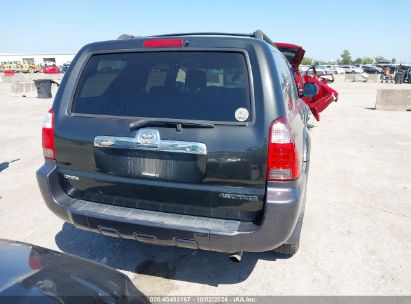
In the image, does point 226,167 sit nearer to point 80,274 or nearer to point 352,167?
point 80,274

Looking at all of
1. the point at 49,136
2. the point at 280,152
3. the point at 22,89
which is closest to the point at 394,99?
the point at 280,152

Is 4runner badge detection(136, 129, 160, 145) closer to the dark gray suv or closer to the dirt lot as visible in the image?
the dark gray suv

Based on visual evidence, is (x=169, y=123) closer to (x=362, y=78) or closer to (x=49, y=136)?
(x=49, y=136)

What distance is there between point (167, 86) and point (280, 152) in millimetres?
1010

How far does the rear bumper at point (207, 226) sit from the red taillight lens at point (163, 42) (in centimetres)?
127

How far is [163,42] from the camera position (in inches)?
103

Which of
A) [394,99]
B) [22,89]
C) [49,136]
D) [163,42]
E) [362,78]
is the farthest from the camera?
[362,78]

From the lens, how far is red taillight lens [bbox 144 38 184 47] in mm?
2568

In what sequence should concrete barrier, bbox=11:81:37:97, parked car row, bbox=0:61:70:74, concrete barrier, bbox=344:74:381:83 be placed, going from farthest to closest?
parked car row, bbox=0:61:70:74 → concrete barrier, bbox=344:74:381:83 → concrete barrier, bbox=11:81:37:97

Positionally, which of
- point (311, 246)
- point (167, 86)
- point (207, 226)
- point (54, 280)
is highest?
point (167, 86)

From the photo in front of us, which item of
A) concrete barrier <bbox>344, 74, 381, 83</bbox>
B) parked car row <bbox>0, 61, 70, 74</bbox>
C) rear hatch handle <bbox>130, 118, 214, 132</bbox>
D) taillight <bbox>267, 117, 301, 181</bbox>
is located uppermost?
rear hatch handle <bbox>130, 118, 214, 132</bbox>

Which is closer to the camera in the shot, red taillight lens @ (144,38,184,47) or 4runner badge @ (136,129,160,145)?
4runner badge @ (136,129,160,145)

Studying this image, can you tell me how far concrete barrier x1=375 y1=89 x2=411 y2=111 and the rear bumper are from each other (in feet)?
43.6

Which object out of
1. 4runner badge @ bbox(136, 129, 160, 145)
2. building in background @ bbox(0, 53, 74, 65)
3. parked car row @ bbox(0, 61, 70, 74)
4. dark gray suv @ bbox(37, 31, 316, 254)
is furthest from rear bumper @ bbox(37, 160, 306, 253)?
building in background @ bbox(0, 53, 74, 65)
